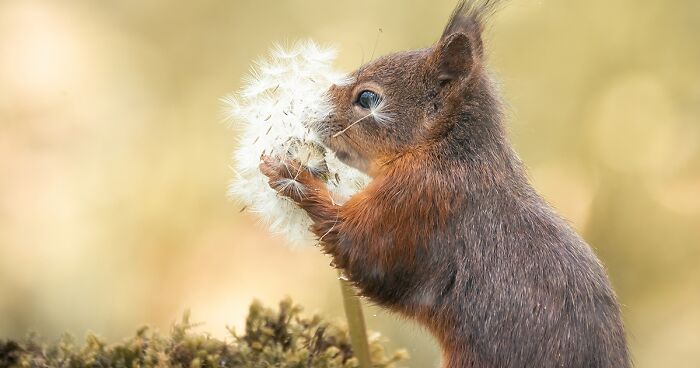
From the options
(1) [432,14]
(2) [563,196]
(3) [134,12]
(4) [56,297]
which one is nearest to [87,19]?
(3) [134,12]

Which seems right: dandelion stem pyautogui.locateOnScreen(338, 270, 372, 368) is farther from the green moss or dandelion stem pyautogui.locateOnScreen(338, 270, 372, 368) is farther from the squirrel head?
the squirrel head

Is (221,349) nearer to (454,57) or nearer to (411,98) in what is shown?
(411,98)

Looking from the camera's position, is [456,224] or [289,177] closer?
[456,224]

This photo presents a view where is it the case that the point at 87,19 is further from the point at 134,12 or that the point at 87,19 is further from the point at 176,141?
the point at 176,141

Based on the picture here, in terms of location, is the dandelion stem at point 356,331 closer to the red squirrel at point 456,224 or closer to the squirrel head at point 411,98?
the red squirrel at point 456,224

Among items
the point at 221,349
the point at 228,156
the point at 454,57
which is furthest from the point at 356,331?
the point at 228,156

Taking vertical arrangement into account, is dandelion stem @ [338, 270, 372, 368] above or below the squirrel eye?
below

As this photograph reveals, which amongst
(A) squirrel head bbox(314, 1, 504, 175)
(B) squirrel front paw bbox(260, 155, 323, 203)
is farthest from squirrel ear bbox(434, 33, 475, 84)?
(B) squirrel front paw bbox(260, 155, 323, 203)
